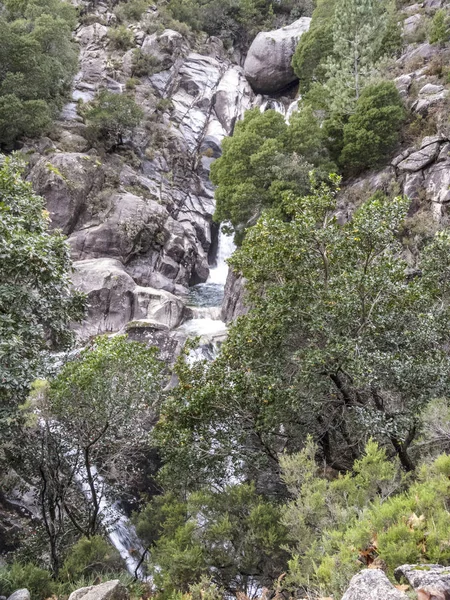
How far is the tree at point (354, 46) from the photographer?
76.6ft

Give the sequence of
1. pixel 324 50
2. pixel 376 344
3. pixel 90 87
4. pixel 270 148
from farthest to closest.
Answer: pixel 90 87 → pixel 324 50 → pixel 270 148 → pixel 376 344

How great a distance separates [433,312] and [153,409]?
645cm

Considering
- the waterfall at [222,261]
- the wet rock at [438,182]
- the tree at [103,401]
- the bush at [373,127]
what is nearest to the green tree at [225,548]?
the tree at [103,401]

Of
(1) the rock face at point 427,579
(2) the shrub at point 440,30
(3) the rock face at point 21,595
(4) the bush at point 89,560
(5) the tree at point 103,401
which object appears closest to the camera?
(1) the rock face at point 427,579

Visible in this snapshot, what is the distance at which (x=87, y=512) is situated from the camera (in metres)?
9.06

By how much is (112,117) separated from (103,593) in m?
32.1

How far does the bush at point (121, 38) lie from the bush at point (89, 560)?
45.6 m

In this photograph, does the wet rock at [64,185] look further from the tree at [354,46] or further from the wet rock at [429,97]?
the wet rock at [429,97]

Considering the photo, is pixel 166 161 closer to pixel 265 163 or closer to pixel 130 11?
pixel 265 163

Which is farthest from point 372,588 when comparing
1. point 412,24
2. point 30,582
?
point 412,24

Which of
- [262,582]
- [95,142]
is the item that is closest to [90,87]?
[95,142]

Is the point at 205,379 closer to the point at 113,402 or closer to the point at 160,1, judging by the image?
the point at 113,402

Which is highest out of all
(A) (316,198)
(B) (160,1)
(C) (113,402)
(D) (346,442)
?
(B) (160,1)

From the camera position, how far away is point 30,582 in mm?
6660
